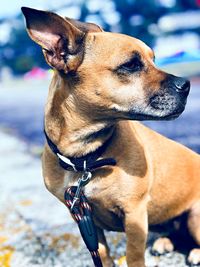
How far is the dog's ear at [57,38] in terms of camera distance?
8.04 ft

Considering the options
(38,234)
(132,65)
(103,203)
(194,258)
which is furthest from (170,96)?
(38,234)

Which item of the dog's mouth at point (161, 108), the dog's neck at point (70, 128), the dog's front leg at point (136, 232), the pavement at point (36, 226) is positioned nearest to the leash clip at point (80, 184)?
the dog's neck at point (70, 128)

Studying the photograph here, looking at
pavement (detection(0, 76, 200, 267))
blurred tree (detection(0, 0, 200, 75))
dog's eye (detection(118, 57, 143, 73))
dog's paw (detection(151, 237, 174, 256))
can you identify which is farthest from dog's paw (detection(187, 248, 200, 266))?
blurred tree (detection(0, 0, 200, 75))

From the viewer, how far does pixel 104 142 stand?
8.82 feet

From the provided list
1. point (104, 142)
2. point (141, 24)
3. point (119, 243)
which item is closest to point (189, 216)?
point (119, 243)

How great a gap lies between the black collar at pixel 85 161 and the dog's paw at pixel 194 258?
0.87 m

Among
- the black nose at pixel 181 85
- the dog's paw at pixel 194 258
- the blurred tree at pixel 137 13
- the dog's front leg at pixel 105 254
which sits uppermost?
the black nose at pixel 181 85

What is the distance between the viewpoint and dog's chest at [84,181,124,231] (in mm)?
2623

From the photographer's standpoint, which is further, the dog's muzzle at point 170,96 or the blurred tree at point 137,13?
the blurred tree at point 137,13

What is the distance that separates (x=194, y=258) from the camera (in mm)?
2936

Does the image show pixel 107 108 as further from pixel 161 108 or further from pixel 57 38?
pixel 57 38

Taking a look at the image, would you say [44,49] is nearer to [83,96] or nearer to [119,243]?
[83,96]

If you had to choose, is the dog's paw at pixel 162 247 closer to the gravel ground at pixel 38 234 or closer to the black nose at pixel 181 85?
the gravel ground at pixel 38 234

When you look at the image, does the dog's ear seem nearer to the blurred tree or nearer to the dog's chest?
the dog's chest
